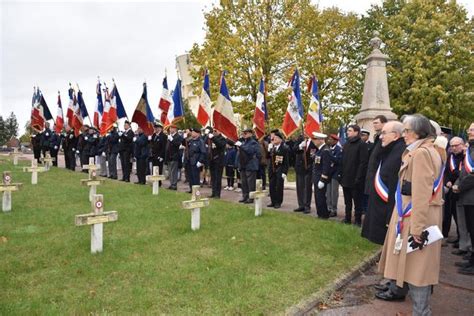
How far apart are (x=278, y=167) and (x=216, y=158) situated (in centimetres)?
251

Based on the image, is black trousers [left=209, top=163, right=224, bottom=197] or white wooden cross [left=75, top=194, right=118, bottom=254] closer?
white wooden cross [left=75, top=194, right=118, bottom=254]

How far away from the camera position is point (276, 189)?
10422mm

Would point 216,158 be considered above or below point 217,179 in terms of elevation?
above

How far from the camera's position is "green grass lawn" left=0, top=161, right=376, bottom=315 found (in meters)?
4.21

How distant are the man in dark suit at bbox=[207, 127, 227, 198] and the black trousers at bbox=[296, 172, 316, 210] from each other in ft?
8.90

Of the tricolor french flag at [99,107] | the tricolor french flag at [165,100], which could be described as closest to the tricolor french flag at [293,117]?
the tricolor french flag at [165,100]

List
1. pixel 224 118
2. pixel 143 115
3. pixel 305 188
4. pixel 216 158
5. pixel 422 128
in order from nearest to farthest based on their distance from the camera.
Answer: pixel 422 128, pixel 305 188, pixel 224 118, pixel 216 158, pixel 143 115

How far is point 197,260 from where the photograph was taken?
5.56 meters

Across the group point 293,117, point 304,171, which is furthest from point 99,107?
point 304,171

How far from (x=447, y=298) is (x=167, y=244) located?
4061mm

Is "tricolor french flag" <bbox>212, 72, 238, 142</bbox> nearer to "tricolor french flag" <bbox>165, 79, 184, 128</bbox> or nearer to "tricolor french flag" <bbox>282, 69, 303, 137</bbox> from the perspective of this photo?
"tricolor french flag" <bbox>282, 69, 303, 137</bbox>

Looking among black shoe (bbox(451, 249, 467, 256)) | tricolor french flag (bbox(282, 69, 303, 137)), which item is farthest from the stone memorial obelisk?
black shoe (bbox(451, 249, 467, 256))

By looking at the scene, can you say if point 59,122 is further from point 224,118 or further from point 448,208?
point 448,208

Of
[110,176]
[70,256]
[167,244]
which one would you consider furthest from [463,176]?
[110,176]
